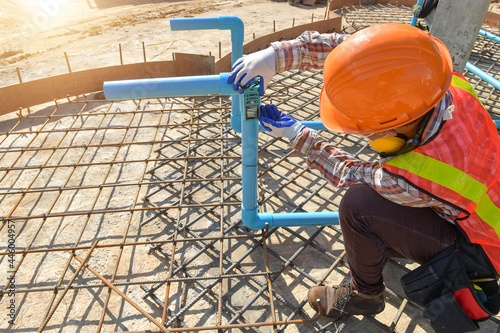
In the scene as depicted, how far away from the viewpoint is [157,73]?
15.7 feet

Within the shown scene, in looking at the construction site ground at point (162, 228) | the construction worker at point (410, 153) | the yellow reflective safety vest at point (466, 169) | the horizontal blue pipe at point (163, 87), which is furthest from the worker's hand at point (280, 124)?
the construction site ground at point (162, 228)

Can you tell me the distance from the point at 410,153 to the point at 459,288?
67cm

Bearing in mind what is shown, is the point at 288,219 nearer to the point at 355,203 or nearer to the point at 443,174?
the point at 355,203

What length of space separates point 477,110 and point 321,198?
1.56 m

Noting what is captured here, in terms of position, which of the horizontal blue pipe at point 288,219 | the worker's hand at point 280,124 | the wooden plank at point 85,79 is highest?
the worker's hand at point 280,124

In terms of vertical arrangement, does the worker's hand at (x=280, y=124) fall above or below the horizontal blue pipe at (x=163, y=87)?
below

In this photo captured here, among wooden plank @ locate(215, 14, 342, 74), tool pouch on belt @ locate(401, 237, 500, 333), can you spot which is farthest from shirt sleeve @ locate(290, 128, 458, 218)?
wooden plank @ locate(215, 14, 342, 74)

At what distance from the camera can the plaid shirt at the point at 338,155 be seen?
1556mm

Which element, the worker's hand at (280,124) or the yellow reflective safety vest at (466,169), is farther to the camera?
the worker's hand at (280,124)

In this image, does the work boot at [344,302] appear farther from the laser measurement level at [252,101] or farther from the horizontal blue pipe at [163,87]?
the horizontal blue pipe at [163,87]

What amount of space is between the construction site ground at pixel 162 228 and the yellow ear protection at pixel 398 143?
3.40ft

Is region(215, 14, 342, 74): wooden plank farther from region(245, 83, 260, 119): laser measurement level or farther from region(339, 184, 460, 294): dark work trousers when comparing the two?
region(339, 184, 460, 294): dark work trousers

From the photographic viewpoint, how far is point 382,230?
1.74 meters

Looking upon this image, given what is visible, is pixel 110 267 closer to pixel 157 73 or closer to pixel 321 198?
pixel 321 198
